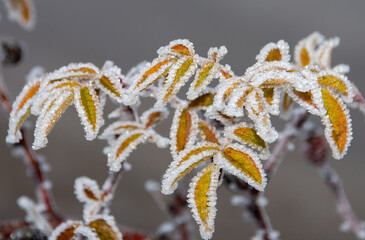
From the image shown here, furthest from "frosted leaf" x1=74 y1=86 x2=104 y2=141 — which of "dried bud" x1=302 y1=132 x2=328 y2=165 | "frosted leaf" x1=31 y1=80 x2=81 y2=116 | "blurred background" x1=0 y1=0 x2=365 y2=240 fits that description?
"blurred background" x1=0 y1=0 x2=365 y2=240

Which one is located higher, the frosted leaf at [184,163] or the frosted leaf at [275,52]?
the frosted leaf at [275,52]

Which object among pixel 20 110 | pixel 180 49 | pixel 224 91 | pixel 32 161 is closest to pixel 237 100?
pixel 224 91

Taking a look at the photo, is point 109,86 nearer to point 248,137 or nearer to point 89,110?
point 89,110

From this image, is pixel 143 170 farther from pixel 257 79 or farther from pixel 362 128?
pixel 257 79

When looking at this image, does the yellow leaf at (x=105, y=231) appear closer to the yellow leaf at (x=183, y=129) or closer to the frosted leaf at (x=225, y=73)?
the yellow leaf at (x=183, y=129)

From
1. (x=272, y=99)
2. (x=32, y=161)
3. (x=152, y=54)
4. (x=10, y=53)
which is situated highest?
(x=152, y=54)

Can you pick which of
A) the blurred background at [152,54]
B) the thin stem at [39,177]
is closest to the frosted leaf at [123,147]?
the thin stem at [39,177]
